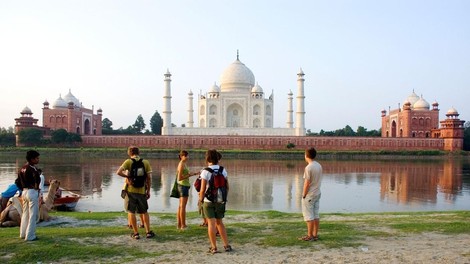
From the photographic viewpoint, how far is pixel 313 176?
5.53 m

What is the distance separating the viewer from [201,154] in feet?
122

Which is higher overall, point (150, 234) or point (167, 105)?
point (167, 105)

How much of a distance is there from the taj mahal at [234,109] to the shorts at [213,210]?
42973mm

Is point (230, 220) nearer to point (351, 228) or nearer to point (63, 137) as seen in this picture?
point (351, 228)

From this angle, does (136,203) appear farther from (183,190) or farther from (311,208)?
(311,208)

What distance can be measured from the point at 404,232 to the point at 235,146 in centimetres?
4008

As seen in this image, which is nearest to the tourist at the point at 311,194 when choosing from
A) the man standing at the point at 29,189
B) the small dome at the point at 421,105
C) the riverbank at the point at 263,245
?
the riverbank at the point at 263,245

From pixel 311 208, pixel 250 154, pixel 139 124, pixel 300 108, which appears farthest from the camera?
pixel 139 124

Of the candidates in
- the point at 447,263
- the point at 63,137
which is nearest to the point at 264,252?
the point at 447,263

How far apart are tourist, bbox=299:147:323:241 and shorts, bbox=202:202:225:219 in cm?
113

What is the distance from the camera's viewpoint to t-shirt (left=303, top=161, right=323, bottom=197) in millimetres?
5500

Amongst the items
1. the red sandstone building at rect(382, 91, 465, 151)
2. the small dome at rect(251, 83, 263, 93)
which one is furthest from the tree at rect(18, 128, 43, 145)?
the red sandstone building at rect(382, 91, 465, 151)

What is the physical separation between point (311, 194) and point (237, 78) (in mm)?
49294

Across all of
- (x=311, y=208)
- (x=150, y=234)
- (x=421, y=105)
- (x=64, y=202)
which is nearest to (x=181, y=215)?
(x=150, y=234)
